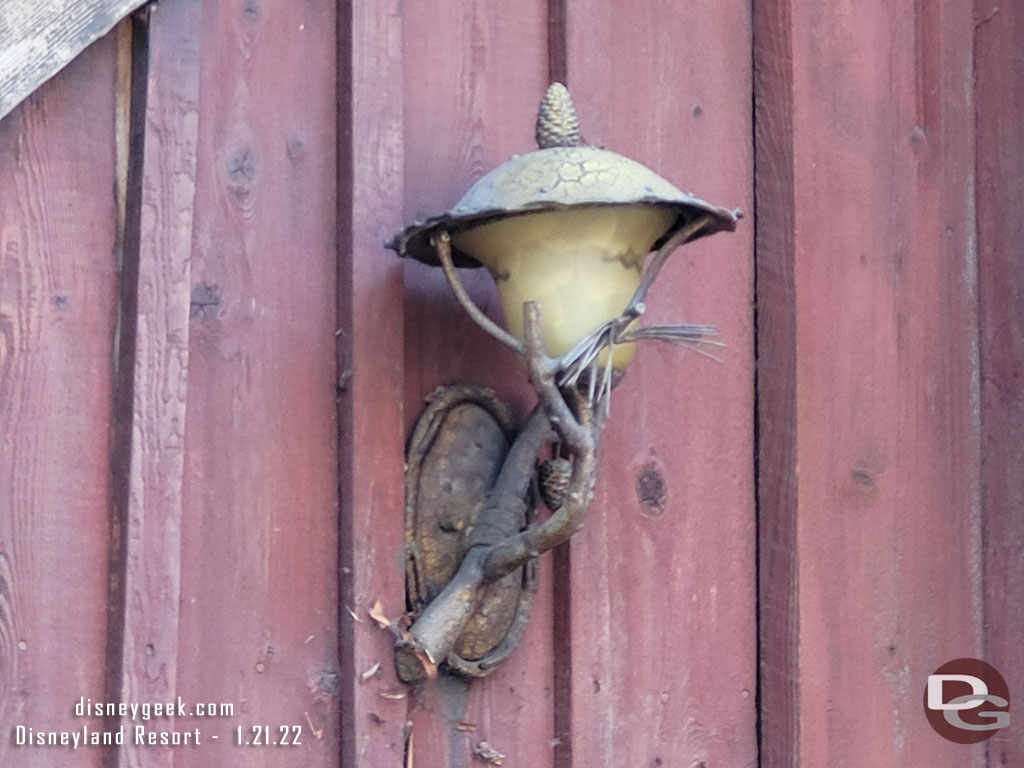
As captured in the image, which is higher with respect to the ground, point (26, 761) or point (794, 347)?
point (794, 347)

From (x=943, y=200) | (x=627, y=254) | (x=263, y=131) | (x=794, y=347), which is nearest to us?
(x=627, y=254)

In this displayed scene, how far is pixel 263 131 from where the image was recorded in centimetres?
158

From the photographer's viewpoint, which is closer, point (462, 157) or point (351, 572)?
point (351, 572)

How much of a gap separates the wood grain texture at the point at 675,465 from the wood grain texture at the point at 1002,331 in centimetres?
40

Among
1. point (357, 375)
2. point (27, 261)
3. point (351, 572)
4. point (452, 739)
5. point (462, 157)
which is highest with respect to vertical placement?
point (462, 157)

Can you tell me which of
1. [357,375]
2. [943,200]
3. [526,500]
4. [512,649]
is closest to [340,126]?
[357,375]

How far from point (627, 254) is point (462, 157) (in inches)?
11.2

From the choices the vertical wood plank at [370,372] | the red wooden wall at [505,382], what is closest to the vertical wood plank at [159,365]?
the red wooden wall at [505,382]

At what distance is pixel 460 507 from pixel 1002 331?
873mm

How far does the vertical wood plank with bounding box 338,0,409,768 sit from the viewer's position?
1506 millimetres

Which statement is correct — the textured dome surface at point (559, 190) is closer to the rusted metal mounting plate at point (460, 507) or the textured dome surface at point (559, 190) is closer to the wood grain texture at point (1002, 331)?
the rusted metal mounting plate at point (460, 507)

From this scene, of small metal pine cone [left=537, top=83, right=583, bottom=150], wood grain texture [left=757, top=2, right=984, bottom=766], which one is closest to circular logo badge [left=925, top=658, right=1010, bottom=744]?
wood grain texture [left=757, top=2, right=984, bottom=766]

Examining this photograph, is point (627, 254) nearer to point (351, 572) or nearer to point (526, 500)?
point (526, 500)

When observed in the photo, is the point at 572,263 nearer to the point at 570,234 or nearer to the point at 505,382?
the point at 570,234
